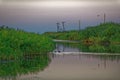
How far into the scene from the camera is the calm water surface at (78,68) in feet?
10.0

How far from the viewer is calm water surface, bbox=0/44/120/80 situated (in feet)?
10.0

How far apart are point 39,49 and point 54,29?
0.27m

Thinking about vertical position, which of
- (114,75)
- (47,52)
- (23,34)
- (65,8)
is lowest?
(114,75)

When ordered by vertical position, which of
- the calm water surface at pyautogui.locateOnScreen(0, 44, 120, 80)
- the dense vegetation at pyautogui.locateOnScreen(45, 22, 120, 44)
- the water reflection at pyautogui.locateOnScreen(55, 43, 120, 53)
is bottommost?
the calm water surface at pyautogui.locateOnScreen(0, 44, 120, 80)

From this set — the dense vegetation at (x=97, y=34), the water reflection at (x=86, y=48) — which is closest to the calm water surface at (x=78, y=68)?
the water reflection at (x=86, y=48)

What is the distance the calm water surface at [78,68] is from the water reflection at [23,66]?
0.03m

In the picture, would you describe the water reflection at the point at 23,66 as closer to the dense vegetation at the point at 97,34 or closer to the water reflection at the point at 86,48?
the water reflection at the point at 86,48

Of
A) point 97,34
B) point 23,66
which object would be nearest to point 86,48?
point 97,34

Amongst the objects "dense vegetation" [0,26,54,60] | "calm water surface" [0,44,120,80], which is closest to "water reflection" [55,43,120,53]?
"calm water surface" [0,44,120,80]

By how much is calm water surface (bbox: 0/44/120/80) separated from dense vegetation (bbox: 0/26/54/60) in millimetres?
144

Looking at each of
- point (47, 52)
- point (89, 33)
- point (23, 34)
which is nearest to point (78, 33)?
point (89, 33)

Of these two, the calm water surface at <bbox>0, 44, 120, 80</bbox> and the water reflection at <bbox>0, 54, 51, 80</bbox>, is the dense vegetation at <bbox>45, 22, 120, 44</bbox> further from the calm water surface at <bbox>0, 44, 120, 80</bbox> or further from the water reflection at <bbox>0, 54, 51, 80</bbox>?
the water reflection at <bbox>0, 54, 51, 80</bbox>

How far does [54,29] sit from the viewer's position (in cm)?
312

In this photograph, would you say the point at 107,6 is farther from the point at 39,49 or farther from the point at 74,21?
the point at 39,49
